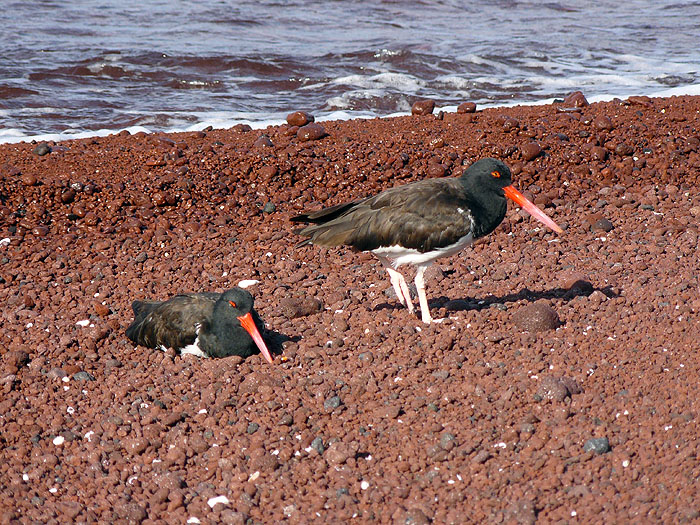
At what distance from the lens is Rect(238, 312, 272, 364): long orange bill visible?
16.9 ft

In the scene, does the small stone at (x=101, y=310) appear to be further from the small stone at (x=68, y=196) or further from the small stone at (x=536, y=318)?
the small stone at (x=536, y=318)

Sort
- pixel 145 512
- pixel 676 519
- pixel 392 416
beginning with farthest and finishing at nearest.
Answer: pixel 392 416
pixel 145 512
pixel 676 519

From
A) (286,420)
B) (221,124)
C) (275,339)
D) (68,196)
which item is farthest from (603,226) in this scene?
(221,124)

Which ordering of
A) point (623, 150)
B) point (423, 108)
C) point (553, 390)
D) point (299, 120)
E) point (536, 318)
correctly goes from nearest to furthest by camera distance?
point (553, 390), point (536, 318), point (623, 150), point (299, 120), point (423, 108)

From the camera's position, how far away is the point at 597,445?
4.06 metres

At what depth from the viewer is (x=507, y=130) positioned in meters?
8.80

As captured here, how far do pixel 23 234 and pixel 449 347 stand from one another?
13.7 feet

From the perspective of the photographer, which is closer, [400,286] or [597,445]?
[597,445]

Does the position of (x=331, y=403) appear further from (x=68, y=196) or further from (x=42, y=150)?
(x=42, y=150)

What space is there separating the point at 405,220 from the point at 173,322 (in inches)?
69.4

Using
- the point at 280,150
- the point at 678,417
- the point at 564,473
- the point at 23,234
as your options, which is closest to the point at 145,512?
the point at 564,473

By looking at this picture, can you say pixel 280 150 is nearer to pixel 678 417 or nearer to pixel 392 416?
pixel 392 416

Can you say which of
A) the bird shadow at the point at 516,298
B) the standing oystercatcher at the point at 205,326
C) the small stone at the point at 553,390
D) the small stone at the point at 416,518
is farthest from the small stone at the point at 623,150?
the small stone at the point at 416,518

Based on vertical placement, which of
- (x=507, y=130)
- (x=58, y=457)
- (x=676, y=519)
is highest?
(x=507, y=130)
